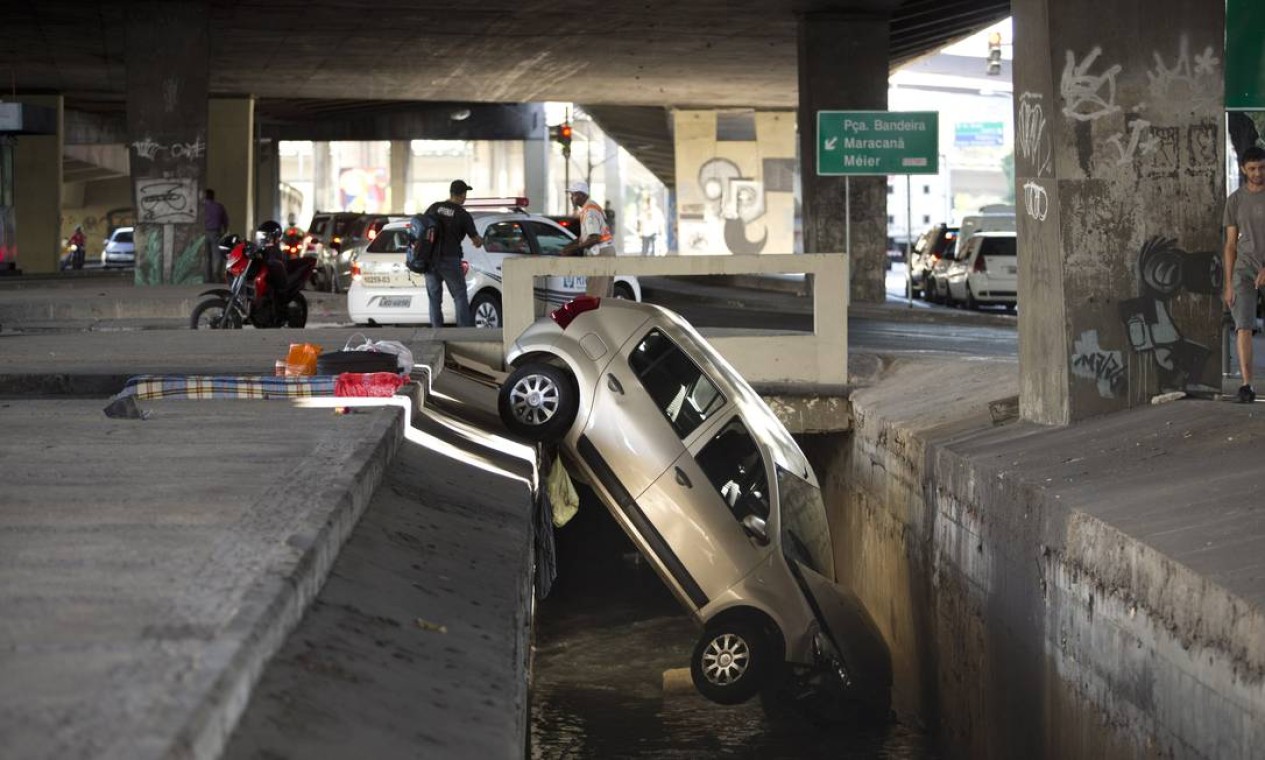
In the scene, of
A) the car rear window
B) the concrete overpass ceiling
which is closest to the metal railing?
the concrete overpass ceiling

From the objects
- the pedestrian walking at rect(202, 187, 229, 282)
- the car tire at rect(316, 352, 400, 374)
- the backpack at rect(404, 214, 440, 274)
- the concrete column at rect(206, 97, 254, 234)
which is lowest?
the car tire at rect(316, 352, 400, 374)

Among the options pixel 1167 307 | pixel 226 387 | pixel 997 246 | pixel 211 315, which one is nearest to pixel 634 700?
pixel 226 387

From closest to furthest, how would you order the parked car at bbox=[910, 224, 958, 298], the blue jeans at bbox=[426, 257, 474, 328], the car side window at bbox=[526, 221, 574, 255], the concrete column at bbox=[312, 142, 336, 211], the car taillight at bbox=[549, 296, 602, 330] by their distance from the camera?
the car taillight at bbox=[549, 296, 602, 330] → the blue jeans at bbox=[426, 257, 474, 328] → the car side window at bbox=[526, 221, 574, 255] → the parked car at bbox=[910, 224, 958, 298] → the concrete column at bbox=[312, 142, 336, 211]

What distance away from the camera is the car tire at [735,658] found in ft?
37.6

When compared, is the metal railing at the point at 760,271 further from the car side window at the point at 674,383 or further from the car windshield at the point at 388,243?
the car windshield at the point at 388,243

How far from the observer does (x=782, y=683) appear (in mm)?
11523

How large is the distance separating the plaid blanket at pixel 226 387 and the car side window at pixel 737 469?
239 centimetres

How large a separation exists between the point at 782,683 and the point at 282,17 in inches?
968

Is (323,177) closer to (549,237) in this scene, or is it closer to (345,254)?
(345,254)

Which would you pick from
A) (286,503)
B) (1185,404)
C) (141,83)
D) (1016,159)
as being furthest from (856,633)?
(141,83)

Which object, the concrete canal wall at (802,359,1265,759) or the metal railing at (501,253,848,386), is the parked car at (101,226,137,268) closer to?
the metal railing at (501,253,848,386)

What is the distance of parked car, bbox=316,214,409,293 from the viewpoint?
112ft

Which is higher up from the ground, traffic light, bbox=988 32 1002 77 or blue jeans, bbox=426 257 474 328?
traffic light, bbox=988 32 1002 77

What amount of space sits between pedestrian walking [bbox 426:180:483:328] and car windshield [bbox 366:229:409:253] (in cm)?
Result: 254
